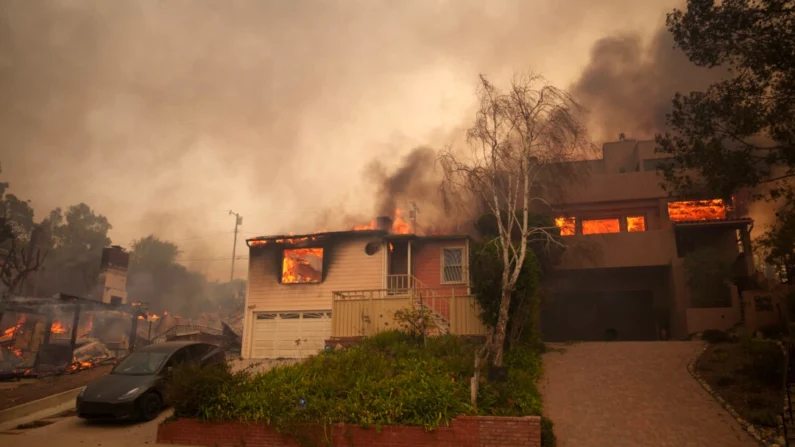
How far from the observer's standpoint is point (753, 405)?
11.0 metres

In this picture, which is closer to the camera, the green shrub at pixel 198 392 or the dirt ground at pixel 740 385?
the dirt ground at pixel 740 385

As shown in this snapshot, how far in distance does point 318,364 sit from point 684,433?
25.1ft

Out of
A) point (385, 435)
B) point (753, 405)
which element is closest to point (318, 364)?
point (385, 435)

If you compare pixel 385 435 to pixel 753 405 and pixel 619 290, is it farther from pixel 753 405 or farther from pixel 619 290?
pixel 619 290

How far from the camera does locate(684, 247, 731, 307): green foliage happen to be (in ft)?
72.3

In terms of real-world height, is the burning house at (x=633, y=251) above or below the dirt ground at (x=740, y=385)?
above

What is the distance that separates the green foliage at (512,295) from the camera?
15.4 meters

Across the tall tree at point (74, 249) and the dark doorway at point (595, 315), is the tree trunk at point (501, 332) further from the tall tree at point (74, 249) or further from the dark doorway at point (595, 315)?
the tall tree at point (74, 249)

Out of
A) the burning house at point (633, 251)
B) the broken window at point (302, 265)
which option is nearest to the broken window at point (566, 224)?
the burning house at point (633, 251)

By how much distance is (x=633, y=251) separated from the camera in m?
25.6

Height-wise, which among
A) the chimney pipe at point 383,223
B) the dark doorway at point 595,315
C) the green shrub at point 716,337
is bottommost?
the green shrub at point 716,337

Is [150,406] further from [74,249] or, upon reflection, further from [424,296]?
[74,249]

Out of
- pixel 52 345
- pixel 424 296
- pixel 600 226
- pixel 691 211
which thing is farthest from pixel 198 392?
pixel 691 211

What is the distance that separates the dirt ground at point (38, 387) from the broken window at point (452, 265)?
1322cm
